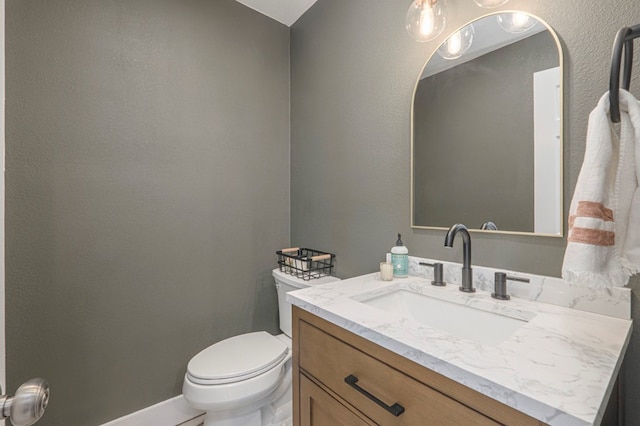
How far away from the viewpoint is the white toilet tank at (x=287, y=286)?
1.58 m

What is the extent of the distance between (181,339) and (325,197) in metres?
1.17

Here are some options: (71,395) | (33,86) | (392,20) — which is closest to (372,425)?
(71,395)

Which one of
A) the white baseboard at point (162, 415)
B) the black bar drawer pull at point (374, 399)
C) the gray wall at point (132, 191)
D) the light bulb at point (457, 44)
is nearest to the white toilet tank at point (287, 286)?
the gray wall at point (132, 191)

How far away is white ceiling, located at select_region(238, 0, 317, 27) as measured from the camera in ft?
5.90

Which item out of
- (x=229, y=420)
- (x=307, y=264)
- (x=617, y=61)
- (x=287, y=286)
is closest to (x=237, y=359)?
(x=229, y=420)

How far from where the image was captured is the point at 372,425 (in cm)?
71

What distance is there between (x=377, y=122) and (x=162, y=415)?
6.33ft

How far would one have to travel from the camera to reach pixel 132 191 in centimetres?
147

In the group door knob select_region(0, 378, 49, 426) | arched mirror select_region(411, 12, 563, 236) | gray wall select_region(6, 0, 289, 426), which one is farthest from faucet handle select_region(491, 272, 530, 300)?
gray wall select_region(6, 0, 289, 426)

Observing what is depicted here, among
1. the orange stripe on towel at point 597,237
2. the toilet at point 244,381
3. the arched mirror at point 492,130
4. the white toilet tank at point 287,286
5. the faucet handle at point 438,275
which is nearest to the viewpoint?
the orange stripe on towel at point 597,237

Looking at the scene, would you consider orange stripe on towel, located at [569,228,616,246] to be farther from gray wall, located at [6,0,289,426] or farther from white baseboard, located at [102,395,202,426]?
white baseboard, located at [102,395,202,426]

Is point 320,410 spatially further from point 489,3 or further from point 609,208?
point 489,3

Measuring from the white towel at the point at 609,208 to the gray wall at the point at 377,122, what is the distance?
309mm

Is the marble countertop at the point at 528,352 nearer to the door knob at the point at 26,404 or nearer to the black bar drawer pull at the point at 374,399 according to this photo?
the black bar drawer pull at the point at 374,399
